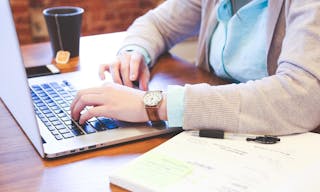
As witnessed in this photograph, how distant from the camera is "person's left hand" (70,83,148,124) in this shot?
91 cm

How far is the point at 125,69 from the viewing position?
1.17m

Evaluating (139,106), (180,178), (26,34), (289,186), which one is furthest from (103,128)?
(26,34)

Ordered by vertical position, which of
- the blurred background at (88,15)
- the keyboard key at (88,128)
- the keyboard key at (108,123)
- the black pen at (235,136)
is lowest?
the blurred background at (88,15)

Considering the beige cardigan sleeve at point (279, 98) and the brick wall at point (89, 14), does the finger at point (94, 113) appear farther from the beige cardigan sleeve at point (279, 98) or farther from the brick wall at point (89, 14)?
the brick wall at point (89, 14)

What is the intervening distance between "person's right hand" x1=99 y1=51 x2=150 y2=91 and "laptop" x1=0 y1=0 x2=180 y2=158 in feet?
0.50

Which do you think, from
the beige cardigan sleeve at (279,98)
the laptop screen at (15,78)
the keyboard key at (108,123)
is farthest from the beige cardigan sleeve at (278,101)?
the laptop screen at (15,78)

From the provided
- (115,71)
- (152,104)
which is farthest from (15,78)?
(115,71)

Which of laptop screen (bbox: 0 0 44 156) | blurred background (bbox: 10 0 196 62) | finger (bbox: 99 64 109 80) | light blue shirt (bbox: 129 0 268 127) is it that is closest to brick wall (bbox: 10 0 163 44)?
blurred background (bbox: 10 0 196 62)

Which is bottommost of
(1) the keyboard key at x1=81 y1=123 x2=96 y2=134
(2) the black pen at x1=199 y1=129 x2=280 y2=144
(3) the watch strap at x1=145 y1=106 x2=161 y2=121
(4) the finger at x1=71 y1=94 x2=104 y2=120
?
(2) the black pen at x1=199 y1=129 x2=280 y2=144

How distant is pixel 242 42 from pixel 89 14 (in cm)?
177

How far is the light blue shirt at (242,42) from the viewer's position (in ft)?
3.67

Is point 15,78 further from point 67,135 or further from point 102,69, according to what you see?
point 102,69

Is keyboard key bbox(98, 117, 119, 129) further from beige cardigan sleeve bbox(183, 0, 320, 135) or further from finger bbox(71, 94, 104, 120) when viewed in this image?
beige cardigan sleeve bbox(183, 0, 320, 135)

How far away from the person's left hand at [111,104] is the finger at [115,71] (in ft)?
0.66
